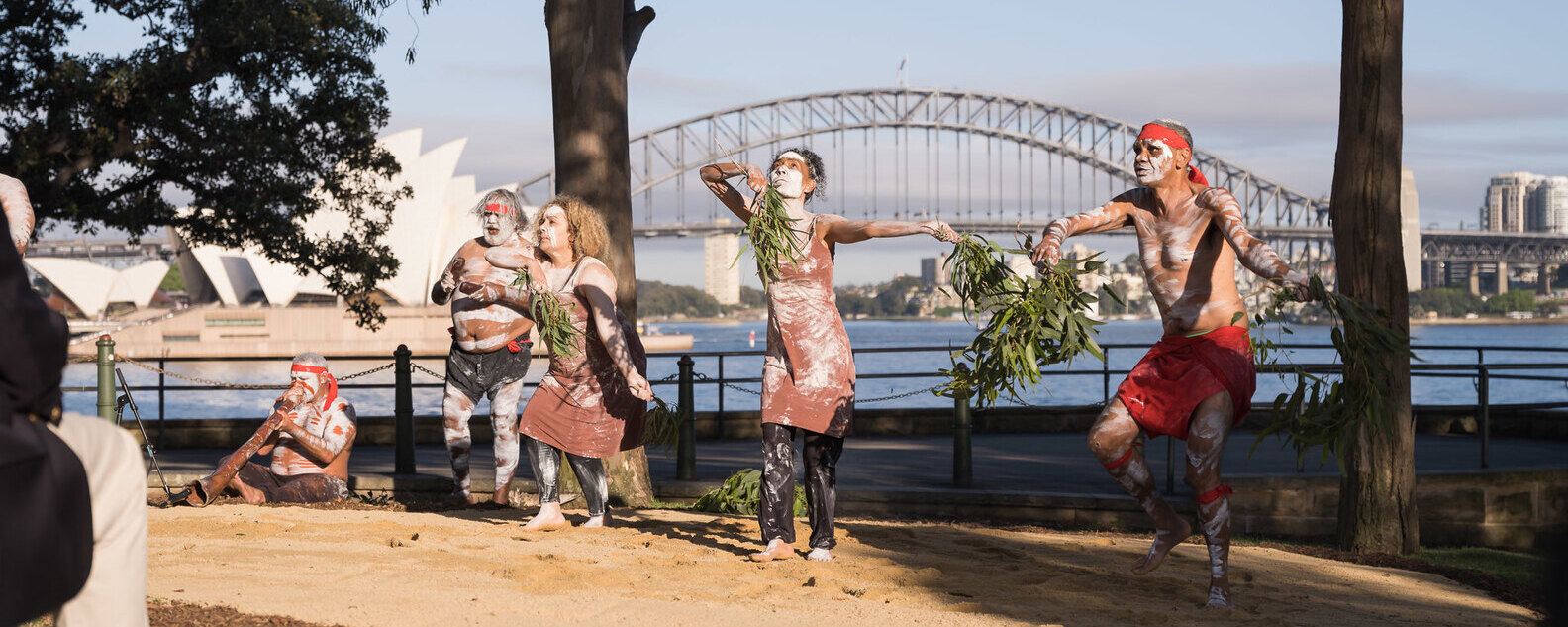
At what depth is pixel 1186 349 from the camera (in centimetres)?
526

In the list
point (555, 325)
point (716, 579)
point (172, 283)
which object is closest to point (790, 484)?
A: point (716, 579)

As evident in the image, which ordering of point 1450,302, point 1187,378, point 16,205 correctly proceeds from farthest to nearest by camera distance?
point 1450,302
point 1187,378
point 16,205

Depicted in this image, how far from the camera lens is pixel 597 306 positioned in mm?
6355

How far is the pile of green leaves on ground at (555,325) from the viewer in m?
6.34

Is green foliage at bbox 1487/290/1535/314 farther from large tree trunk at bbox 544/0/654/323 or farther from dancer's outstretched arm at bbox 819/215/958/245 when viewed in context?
dancer's outstretched arm at bbox 819/215/958/245

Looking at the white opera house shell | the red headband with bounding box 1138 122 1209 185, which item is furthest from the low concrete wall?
the white opera house shell

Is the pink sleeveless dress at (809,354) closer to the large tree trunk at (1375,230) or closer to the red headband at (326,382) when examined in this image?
the large tree trunk at (1375,230)

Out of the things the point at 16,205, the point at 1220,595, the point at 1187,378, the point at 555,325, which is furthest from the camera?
the point at 555,325

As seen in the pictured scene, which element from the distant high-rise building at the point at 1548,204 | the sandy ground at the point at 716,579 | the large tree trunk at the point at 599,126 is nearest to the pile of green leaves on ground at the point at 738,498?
the large tree trunk at the point at 599,126

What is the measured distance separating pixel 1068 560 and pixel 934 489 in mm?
2713

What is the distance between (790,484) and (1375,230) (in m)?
3.34

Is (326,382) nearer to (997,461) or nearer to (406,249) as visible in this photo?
(997,461)

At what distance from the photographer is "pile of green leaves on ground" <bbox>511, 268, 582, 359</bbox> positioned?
6.34 metres

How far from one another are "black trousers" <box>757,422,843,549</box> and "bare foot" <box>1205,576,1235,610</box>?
1625mm
